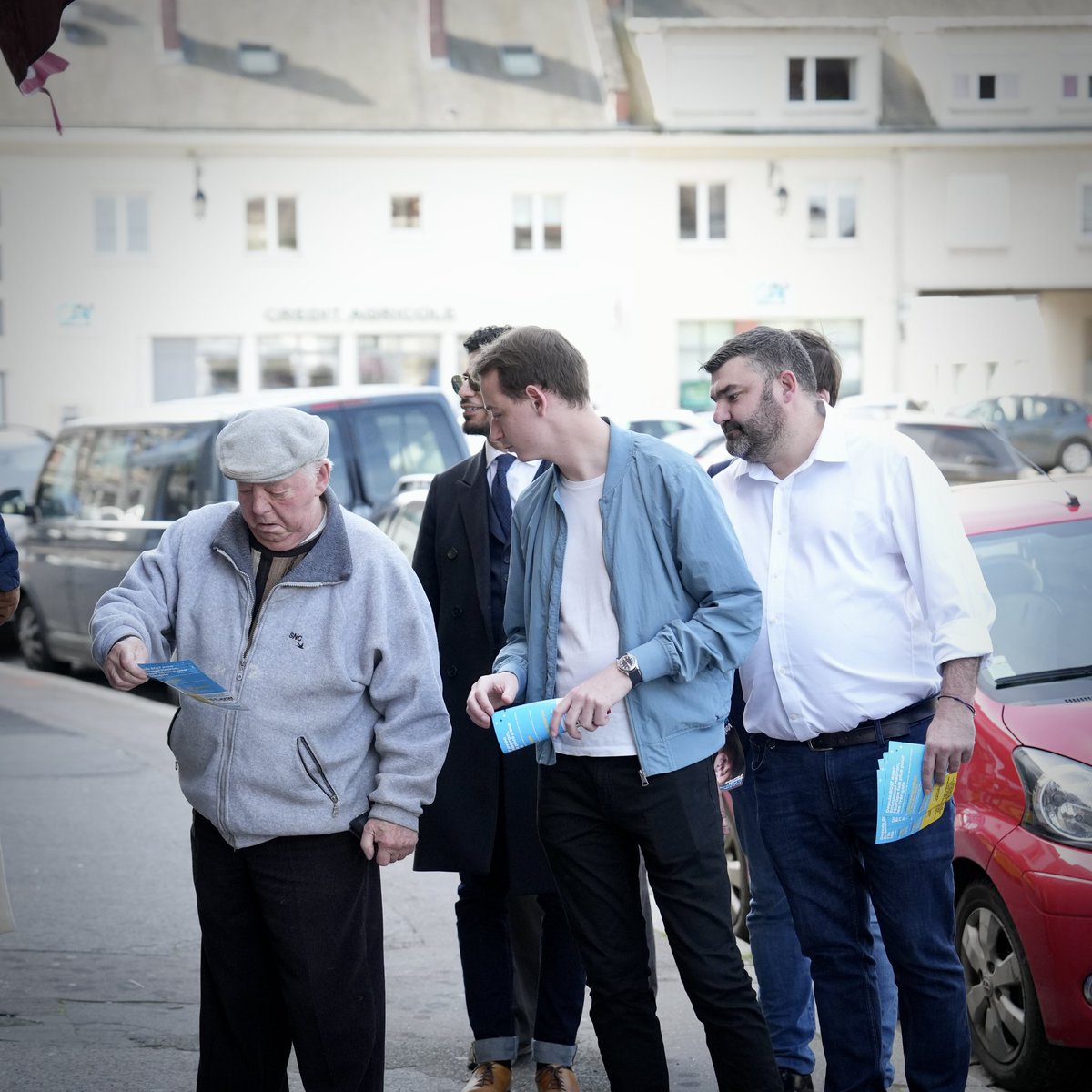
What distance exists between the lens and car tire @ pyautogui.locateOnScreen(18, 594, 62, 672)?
1235 cm

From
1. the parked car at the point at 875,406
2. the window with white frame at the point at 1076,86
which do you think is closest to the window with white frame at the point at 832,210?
the window with white frame at the point at 1076,86

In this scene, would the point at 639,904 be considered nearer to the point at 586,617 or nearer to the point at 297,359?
the point at 586,617

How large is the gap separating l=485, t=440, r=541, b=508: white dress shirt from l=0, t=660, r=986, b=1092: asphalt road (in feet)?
5.28

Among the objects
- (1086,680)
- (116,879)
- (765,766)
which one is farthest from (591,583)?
(116,879)

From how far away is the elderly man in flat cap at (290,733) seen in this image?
→ 315 cm

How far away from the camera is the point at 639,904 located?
333 centimetres

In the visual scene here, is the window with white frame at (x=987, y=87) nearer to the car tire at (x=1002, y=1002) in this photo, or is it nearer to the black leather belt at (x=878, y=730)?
the car tire at (x=1002, y=1002)

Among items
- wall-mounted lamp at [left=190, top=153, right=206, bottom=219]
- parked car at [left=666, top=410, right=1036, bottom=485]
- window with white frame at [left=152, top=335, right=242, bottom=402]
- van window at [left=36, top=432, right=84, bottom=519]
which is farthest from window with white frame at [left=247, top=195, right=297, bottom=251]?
van window at [left=36, top=432, right=84, bottom=519]

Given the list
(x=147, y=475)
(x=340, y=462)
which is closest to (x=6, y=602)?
(x=340, y=462)

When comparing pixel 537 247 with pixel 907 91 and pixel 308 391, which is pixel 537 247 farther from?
pixel 308 391

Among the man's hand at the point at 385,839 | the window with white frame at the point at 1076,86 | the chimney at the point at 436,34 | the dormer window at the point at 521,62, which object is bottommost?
the man's hand at the point at 385,839

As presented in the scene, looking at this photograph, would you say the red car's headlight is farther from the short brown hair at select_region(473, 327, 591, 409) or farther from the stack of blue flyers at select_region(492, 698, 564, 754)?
the short brown hair at select_region(473, 327, 591, 409)

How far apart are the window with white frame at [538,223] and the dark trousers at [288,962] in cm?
2815

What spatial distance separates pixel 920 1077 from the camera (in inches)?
132
